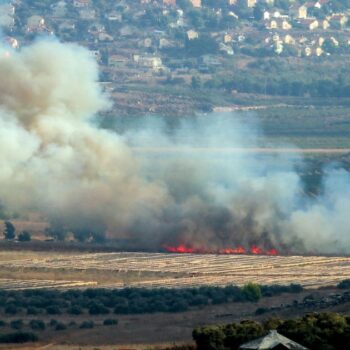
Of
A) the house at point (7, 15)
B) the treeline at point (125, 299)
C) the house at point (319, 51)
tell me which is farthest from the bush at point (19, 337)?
the house at point (7, 15)

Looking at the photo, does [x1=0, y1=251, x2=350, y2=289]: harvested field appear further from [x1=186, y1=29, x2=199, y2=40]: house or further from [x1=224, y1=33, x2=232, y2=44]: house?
[x1=186, y1=29, x2=199, y2=40]: house

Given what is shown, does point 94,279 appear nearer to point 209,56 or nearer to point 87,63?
point 87,63

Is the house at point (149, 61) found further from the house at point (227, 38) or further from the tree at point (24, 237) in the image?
the tree at point (24, 237)

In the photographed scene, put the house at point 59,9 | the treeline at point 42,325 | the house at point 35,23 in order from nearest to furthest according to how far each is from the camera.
→ the treeline at point 42,325 → the house at point 35,23 → the house at point 59,9

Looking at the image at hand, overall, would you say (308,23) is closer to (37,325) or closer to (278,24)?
(278,24)

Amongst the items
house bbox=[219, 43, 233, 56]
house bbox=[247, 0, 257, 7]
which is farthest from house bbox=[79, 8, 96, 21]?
house bbox=[219, 43, 233, 56]

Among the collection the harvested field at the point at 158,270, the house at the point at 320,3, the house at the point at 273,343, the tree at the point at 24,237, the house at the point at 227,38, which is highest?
the house at the point at 273,343

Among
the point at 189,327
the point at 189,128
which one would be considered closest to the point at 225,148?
the point at 189,128
